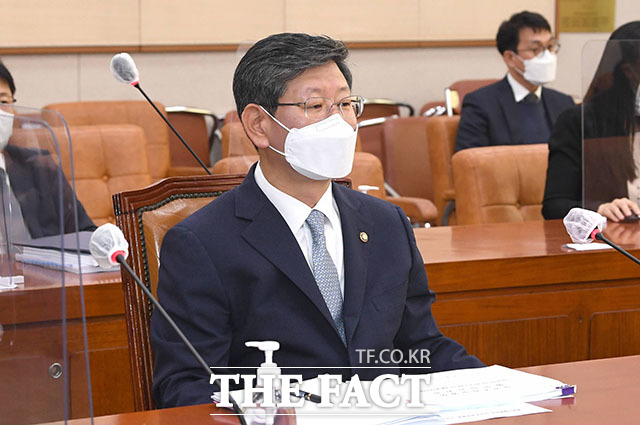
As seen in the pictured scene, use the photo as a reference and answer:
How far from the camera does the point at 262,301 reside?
154 cm

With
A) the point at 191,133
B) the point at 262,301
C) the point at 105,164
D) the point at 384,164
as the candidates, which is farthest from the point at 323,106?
the point at 191,133

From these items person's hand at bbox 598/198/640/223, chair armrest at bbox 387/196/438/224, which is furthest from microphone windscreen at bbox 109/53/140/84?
chair armrest at bbox 387/196/438/224

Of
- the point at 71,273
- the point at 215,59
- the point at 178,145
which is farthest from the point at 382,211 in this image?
the point at 215,59

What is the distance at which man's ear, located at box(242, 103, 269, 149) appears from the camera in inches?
66.3

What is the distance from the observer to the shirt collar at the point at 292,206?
1623mm

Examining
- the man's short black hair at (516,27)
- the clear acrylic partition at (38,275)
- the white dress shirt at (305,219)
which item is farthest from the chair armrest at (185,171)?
the clear acrylic partition at (38,275)

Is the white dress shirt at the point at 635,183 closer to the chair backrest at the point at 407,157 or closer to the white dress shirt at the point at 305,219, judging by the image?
the white dress shirt at the point at 305,219

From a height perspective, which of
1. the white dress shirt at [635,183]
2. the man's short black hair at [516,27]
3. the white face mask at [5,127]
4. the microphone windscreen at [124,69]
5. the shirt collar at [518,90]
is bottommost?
the white dress shirt at [635,183]

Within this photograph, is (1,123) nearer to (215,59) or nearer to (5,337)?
(5,337)

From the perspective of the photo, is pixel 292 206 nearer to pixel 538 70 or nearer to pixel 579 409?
pixel 579 409

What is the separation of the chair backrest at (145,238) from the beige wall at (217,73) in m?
3.25

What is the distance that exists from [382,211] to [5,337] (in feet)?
2.97

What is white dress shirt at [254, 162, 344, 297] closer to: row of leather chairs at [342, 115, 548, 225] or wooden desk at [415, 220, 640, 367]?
wooden desk at [415, 220, 640, 367]

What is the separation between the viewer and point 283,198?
5.38 feet
